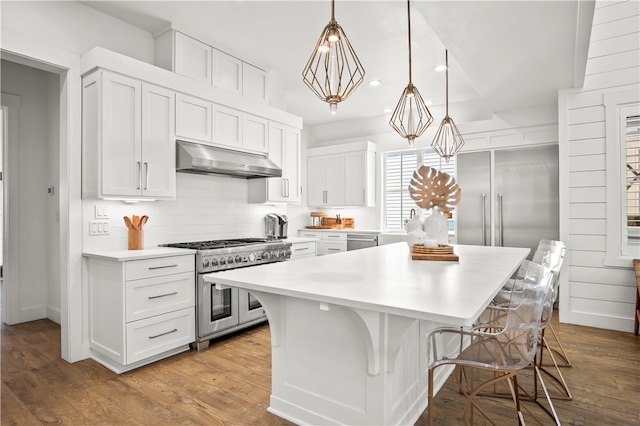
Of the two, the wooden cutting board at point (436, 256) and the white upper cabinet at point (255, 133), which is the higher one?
the white upper cabinet at point (255, 133)

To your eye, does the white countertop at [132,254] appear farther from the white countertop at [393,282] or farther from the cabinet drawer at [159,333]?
the white countertop at [393,282]

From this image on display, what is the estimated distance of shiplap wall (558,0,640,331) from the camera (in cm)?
367

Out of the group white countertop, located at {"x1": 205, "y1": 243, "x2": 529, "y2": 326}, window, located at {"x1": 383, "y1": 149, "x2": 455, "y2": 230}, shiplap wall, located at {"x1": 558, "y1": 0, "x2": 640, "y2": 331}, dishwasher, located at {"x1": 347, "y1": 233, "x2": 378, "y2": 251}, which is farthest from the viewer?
window, located at {"x1": 383, "y1": 149, "x2": 455, "y2": 230}

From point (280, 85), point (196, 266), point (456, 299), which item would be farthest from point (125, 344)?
point (280, 85)

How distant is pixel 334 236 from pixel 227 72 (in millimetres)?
3004

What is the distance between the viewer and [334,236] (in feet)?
19.4

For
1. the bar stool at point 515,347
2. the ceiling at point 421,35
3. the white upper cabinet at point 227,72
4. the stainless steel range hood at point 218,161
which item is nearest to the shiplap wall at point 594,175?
the ceiling at point 421,35

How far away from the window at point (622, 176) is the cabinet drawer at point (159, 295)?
4136mm

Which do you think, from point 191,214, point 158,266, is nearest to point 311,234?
point 191,214

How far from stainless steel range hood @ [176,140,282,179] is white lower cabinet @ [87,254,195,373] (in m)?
0.87

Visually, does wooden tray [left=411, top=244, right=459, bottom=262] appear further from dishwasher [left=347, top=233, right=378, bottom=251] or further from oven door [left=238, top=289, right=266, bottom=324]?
dishwasher [left=347, top=233, right=378, bottom=251]

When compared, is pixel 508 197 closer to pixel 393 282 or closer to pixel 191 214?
pixel 393 282

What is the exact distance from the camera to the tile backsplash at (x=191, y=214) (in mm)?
3186

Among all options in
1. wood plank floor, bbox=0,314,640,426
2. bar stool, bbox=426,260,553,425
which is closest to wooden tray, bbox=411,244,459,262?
bar stool, bbox=426,260,553,425
